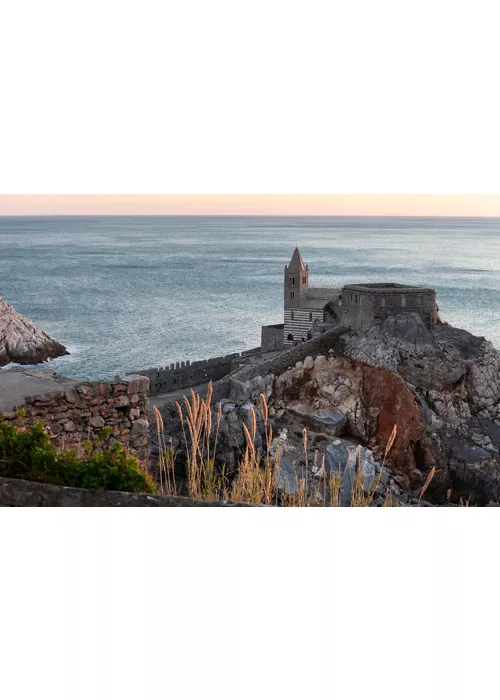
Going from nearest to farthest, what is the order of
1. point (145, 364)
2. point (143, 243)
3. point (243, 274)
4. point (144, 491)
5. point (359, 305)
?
point (144, 491)
point (359, 305)
point (145, 364)
point (243, 274)
point (143, 243)

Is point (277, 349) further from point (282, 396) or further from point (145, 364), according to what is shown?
point (145, 364)

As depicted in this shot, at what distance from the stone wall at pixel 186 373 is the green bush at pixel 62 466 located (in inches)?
961

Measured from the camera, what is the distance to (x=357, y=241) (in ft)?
380

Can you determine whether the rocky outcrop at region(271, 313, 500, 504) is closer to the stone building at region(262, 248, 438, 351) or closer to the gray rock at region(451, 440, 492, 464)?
the gray rock at region(451, 440, 492, 464)

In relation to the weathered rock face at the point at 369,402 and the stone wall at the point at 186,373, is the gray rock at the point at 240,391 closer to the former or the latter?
the weathered rock face at the point at 369,402

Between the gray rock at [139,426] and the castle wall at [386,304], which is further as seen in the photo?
the castle wall at [386,304]

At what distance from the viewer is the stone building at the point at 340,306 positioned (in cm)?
3309

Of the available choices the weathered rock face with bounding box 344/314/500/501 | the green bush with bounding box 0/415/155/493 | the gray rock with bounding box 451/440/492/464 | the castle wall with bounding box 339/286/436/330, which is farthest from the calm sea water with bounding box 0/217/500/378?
the green bush with bounding box 0/415/155/493

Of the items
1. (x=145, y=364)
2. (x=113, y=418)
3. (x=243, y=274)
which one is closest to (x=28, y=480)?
(x=113, y=418)

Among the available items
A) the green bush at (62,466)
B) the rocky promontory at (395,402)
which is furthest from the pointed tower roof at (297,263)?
the green bush at (62,466)

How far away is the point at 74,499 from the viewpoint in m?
4.46

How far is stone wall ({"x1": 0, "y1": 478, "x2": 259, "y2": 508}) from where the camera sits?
14.4 ft

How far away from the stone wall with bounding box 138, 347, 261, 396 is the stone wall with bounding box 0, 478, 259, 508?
2501 centimetres

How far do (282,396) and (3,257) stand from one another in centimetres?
8042
